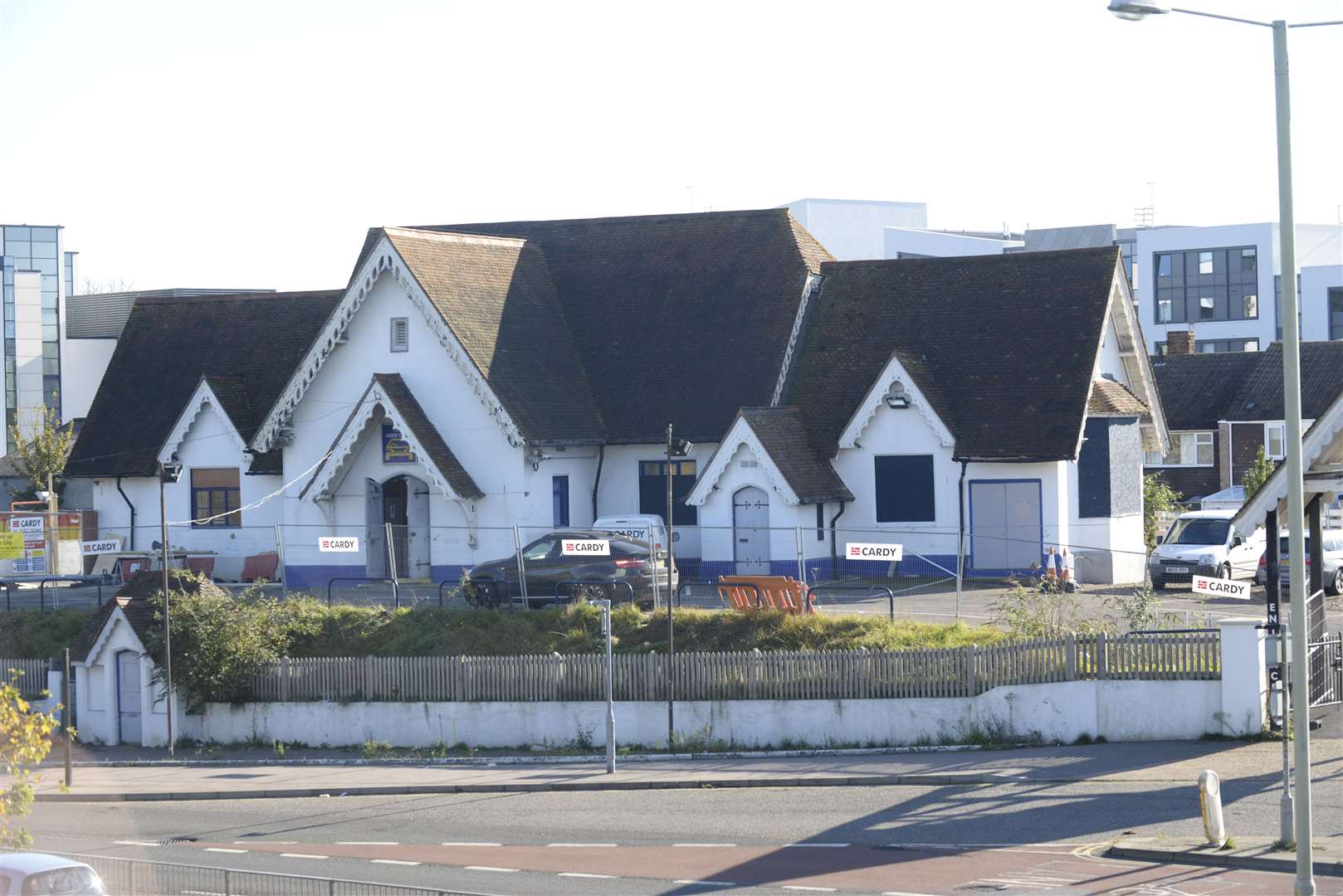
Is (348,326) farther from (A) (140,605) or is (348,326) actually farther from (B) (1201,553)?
(B) (1201,553)

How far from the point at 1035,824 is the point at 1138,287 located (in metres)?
74.2

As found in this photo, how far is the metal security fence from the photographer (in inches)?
614

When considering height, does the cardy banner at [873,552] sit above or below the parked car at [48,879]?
above

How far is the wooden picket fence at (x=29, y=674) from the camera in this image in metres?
35.1

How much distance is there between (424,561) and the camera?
4231 cm

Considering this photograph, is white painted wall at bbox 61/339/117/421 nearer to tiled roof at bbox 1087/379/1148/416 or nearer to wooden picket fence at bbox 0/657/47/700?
wooden picket fence at bbox 0/657/47/700

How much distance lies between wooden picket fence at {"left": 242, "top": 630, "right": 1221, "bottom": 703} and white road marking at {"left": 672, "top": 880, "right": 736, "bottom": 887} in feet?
32.1

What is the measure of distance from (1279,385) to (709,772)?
45.0 m

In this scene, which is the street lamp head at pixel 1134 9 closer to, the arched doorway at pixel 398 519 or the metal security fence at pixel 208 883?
the metal security fence at pixel 208 883

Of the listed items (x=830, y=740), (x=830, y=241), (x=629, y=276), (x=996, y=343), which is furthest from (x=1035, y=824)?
(x=830, y=241)

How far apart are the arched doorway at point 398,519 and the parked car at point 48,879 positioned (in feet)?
87.4

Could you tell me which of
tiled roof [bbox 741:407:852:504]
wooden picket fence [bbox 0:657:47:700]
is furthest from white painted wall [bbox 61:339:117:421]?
tiled roof [bbox 741:407:852:504]

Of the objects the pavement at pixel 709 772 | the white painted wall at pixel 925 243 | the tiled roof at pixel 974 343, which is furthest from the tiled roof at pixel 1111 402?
the white painted wall at pixel 925 243

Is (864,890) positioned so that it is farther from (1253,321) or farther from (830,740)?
(1253,321)
